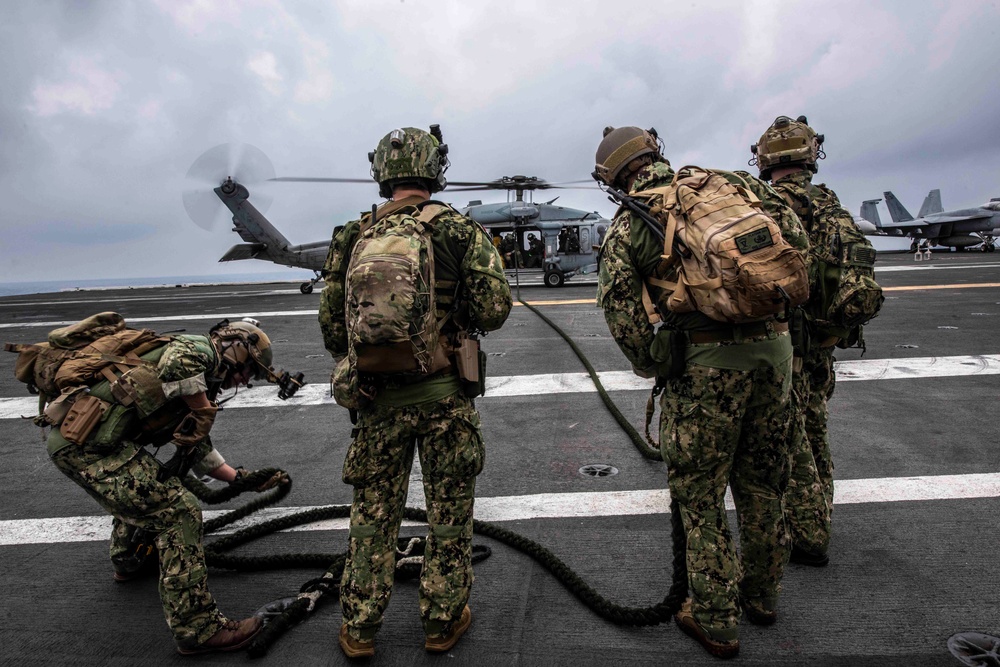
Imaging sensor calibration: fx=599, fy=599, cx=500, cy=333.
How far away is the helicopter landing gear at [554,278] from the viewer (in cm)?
1909

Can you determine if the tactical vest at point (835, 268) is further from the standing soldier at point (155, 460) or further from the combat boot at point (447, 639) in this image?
the standing soldier at point (155, 460)

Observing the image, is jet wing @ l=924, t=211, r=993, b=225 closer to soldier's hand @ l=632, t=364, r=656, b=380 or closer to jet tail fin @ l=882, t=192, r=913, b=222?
jet tail fin @ l=882, t=192, r=913, b=222

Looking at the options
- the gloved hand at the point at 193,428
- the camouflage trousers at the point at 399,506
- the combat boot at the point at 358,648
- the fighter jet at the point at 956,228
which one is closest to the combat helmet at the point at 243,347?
the gloved hand at the point at 193,428

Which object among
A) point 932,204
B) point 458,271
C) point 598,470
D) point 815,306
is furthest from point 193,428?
point 932,204

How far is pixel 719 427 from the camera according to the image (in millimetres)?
2297

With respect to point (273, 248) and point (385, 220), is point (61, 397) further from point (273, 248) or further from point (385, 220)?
point (273, 248)

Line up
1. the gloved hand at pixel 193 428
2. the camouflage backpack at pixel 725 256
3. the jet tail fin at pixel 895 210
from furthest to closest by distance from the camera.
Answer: the jet tail fin at pixel 895 210 < the gloved hand at pixel 193 428 < the camouflage backpack at pixel 725 256

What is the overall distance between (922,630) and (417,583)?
2210 mm

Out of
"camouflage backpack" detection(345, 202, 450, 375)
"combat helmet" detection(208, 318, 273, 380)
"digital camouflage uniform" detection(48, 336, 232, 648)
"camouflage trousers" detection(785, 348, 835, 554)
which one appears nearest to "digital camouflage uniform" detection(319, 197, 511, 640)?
"camouflage backpack" detection(345, 202, 450, 375)

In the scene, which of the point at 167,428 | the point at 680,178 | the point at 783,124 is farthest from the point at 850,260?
the point at 167,428

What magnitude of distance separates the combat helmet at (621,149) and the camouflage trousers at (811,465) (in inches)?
49.6

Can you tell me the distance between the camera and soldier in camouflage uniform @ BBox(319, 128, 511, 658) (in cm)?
245

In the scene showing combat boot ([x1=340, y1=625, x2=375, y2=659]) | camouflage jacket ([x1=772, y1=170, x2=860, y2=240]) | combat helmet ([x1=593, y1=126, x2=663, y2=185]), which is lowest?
combat boot ([x1=340, y1=625, x2=375, y2=659])

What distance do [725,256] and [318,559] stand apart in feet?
8.29
